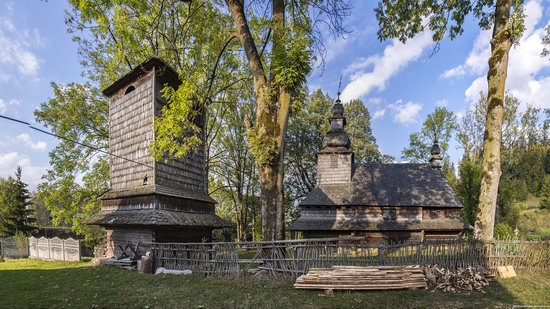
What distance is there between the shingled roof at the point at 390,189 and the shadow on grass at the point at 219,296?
17.1 m

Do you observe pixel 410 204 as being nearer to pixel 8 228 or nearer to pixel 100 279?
pixel 100 279

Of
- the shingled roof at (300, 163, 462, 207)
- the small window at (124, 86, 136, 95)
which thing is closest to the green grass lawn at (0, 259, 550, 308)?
the small window at (124, 86, 136, 95)

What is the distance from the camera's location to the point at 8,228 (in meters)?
34.6

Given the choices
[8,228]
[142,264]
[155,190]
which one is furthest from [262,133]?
[8,228]

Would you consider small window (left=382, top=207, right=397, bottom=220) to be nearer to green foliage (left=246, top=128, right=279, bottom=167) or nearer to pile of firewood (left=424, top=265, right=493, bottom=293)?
pile of firewood (left=424, top=265, right=493, bottom=293)

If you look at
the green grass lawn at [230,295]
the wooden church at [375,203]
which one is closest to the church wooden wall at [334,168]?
the wooden church at [375,203]

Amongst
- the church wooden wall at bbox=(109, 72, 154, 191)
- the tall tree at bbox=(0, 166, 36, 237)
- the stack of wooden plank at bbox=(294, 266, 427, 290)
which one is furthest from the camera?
the tall tree at bbox=(0, 166, 36, 237)

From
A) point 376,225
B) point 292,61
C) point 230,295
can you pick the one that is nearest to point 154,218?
point 230,295

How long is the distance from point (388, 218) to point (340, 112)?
10.9 metres

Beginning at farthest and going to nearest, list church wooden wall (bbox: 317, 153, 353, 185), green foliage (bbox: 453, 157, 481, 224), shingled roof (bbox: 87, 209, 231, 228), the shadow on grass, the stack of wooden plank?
church wooden wall (bbox: 317, 153, 353, 185) → green foliage (bbox: 453, 157, 481, 224) → shingled roof (bbox: 87, 209, 231, 228) → the stack of wooden plank → the shadow on grass

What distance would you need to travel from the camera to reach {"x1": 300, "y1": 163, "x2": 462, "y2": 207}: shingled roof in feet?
87.5

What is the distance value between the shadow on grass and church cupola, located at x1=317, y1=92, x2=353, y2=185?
64.9 ft

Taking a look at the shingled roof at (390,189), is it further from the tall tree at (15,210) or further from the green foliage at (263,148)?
the tall tree at (15,210)

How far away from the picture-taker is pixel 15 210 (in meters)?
34.9
